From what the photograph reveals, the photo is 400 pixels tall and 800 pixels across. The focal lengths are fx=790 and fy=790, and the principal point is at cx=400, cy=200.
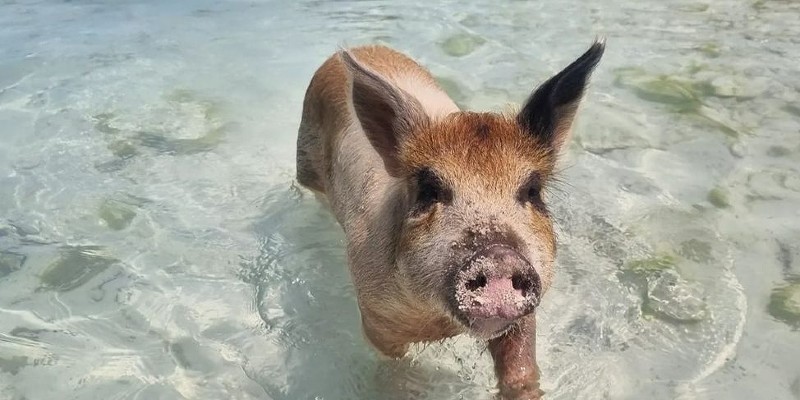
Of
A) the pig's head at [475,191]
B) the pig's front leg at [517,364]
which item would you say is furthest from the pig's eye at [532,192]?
the pig's front leg at [517,364]

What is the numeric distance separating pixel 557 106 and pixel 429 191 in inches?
26.4

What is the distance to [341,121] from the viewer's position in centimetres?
482

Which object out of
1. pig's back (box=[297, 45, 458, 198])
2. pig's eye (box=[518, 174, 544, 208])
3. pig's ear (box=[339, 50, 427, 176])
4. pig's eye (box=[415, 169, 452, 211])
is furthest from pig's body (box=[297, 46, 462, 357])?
pig's eye (box=[518, 174, 544, 208])

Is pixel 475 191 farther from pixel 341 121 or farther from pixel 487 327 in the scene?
pixel 341 121

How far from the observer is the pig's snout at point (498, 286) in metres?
2.42

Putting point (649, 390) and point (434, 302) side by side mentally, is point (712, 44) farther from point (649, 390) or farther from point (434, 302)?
point (434, 302)

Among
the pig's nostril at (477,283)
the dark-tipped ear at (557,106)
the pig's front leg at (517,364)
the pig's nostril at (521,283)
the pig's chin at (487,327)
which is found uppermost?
the dark-tipped ear at (557,106)

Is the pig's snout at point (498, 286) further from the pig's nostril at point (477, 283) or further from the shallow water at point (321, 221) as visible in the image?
the shallow water at point (321, 221)

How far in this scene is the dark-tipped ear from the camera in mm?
Answer: 3051

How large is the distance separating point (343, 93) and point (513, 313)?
268cm

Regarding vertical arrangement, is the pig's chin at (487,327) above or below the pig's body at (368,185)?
above

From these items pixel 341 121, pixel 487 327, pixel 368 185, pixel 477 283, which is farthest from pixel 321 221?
pixel 477 283

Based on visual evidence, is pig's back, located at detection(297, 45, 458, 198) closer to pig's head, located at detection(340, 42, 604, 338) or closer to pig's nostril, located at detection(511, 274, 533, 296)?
pig's head, located at detection(340, 42, 604, 338)

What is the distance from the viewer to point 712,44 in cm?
790
